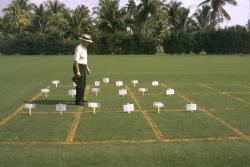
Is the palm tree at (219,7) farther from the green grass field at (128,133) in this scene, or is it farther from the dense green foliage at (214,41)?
the green grass field at (128,133)

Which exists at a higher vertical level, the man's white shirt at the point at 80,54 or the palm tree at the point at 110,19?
the palm tree at the point at 110,19

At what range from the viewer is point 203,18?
61281mm

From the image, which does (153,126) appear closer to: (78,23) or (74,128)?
(74,128)

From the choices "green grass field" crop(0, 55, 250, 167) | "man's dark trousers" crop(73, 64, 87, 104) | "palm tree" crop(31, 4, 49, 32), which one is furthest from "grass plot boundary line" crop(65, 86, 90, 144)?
"palm tree" crop(31, 4, 49, 32)

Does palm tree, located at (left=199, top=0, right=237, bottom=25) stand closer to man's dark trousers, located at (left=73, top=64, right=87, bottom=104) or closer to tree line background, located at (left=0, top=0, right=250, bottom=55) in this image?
tree line background, located at (left=0, top=0, right=250, bottom=55)

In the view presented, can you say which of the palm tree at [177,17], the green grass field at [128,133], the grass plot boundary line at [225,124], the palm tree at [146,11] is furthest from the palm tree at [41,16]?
the grass plot boundary line at [225,124]

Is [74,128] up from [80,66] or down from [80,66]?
down

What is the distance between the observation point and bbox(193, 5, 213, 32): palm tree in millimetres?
60325

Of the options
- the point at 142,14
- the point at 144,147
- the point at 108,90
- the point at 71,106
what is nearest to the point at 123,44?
the point at 142,14

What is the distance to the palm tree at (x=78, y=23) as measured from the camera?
57472 mm


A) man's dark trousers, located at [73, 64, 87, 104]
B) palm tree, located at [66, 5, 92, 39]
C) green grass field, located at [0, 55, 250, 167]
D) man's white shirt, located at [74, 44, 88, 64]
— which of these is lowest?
green grass field, located at [0, 55, 250, 167]

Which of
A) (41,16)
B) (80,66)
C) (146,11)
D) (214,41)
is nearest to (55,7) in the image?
(41,16)

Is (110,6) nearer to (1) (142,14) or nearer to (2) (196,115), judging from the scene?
(1) (142,14)

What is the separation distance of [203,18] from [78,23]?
18479 millimetres
